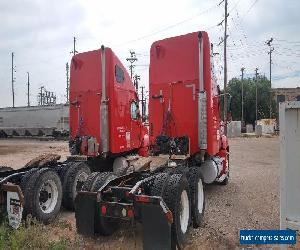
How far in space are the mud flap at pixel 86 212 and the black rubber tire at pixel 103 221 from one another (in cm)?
8

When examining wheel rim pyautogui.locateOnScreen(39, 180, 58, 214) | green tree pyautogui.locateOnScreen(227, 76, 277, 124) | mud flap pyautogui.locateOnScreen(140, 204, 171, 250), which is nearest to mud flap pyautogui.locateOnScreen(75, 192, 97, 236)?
mud flap pyautogui.locateOnScreen(140, 204, 171, 250)

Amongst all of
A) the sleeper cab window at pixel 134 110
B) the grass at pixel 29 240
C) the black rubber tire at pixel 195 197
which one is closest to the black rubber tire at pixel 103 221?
the grass at pixel 29 240

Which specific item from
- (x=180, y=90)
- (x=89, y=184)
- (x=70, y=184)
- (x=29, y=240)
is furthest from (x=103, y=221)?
(x=180, y=90)

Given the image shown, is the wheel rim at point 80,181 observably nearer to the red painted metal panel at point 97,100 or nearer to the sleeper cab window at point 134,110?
the red painted metal panel at point 97,100

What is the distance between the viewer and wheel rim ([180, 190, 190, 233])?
545 cm

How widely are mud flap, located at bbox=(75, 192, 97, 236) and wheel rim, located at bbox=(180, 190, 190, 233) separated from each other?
4.21ft

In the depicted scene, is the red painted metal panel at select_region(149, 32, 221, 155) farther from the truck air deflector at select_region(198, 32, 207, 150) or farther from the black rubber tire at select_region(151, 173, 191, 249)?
the black rubber tire at select_region(151, 173, 191, 249)

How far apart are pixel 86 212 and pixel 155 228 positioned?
1.13 m

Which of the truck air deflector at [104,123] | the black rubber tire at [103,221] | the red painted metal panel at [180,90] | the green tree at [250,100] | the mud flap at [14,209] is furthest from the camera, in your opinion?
the green tree at [250,100]

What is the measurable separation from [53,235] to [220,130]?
5.10 m

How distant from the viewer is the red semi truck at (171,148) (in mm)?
5227

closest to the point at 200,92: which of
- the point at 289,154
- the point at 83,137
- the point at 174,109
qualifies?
the point at 174,109

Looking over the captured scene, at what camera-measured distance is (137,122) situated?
10.2 metres

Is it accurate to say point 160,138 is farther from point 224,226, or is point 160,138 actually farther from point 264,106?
point 264,106
